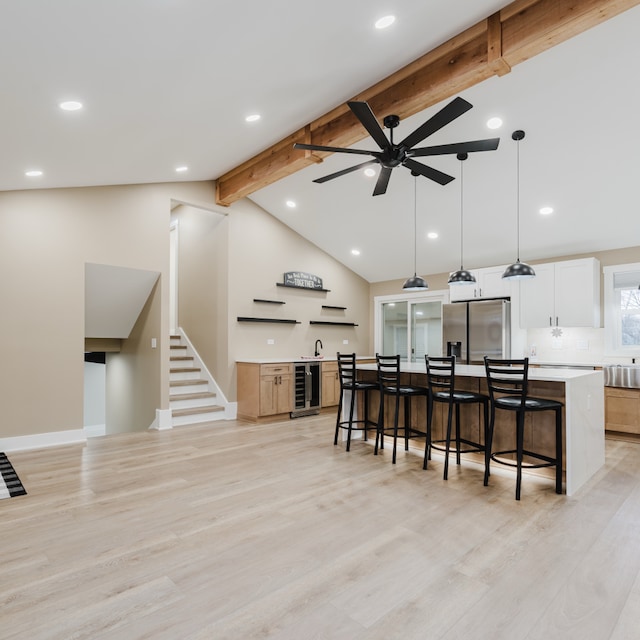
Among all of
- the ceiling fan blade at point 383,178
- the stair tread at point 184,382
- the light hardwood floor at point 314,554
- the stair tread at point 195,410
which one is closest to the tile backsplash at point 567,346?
the light hardwood floor at point 314,554

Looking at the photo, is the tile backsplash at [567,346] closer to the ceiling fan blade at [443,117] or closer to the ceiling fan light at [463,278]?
the ceiling fan light at [463,278]

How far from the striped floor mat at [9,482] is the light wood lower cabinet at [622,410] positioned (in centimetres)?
631

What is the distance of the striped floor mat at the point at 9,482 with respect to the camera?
3438 mm

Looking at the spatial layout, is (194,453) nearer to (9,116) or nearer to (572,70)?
(9,116)

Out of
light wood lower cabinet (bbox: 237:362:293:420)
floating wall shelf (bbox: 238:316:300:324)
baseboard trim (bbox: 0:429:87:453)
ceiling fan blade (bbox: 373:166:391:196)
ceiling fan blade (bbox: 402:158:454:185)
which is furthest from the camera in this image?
floating wall shelf (bbox: 238:316:300:324)

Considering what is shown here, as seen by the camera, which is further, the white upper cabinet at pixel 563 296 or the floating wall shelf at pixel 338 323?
the floating wall shelf at pixel 338 323

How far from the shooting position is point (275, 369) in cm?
639

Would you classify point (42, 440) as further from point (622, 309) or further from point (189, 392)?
point (622, 309)

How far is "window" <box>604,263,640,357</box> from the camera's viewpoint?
5867mm

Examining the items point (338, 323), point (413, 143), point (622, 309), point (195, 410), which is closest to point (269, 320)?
point (338, 323)

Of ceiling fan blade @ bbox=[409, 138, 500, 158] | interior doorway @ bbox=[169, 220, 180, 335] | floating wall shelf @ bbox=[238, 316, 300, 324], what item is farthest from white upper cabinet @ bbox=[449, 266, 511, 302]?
interior doorway @ bbox=[169, 220, 180, 335]

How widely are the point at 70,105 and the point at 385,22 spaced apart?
7.67 ft

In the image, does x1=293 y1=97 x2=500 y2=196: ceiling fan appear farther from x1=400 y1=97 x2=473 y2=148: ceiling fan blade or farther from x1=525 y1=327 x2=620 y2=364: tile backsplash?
x1=525 y1=327 x2=620 y2=364: tile backsplash

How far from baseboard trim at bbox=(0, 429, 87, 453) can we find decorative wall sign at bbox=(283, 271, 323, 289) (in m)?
3.86
